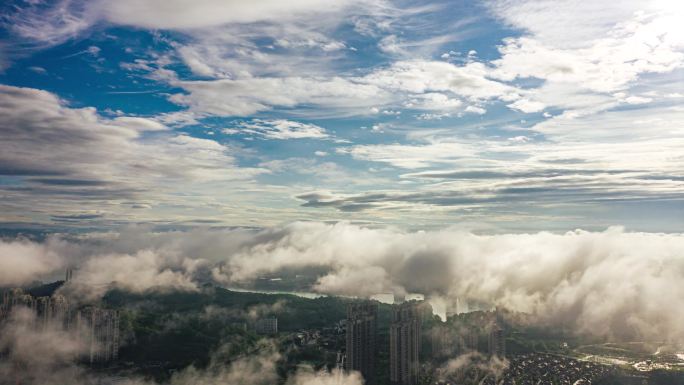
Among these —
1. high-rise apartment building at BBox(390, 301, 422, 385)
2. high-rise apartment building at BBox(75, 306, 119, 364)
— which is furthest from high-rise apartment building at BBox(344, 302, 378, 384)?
high-rise apartment building at BBox(75, 306, 119, 364)

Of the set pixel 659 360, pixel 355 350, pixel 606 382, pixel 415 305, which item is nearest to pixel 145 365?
pixel 355 350

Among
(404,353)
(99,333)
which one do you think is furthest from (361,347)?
(99,333)

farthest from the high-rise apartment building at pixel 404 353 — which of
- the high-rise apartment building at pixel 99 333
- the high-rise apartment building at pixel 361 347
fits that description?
the high-rise apartment building at pixel 99 333

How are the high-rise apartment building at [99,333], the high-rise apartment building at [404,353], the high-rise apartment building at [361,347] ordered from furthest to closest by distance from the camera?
the high-rise apartment building at [99,333] < the high-rise apartment building at [361,347] < the high-rise apartment building at [404,353]

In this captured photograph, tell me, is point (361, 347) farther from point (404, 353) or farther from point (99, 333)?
point (99, 333)

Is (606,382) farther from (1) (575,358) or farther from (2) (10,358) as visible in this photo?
(2) (10,358)

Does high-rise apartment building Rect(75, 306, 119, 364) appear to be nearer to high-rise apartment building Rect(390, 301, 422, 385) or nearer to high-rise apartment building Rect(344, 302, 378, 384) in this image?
high-rise apartment building Rect(344, 302, 378, 384)

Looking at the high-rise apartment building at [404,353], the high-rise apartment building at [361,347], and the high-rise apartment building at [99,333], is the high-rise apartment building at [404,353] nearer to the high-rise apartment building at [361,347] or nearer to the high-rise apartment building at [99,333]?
the high-rise apartment building at [361,347]

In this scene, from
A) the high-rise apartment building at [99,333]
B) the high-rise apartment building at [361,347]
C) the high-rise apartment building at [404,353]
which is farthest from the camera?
the high-rise apartment building at [99,333]

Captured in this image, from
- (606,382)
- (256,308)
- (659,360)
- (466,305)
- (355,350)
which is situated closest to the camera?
(355,350)

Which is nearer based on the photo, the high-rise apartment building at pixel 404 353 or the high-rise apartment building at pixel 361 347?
the high-rise apartment building at pixel 404 353

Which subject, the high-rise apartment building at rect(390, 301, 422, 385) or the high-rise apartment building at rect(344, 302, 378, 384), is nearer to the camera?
the high-rise apartment building at rect(390, 301, 422, 385)
